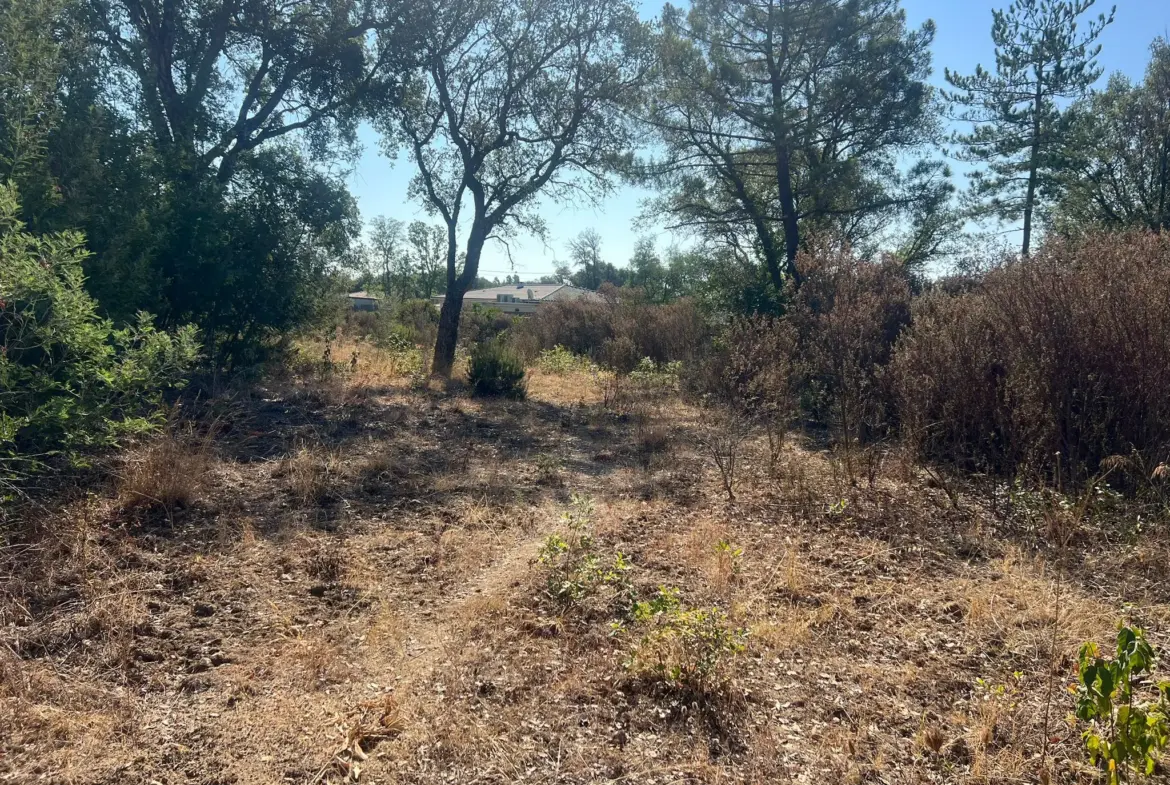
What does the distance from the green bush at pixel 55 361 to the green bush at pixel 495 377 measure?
242 inches

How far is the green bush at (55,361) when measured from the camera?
3289mm

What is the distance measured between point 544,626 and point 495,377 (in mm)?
7321

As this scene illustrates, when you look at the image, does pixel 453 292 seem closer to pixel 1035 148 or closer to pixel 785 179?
pixel 785 179

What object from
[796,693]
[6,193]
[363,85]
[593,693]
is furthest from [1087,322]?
[363,85]

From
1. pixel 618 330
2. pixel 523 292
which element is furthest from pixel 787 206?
pixel 523 292

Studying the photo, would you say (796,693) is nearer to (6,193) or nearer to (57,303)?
(57,303)

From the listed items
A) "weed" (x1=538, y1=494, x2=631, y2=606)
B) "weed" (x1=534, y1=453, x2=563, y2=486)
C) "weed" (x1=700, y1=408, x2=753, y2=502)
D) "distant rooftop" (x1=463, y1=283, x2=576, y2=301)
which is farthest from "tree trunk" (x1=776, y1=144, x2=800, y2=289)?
"distant rooftop" (x1=463, y1=283, x2=576, y2=301)

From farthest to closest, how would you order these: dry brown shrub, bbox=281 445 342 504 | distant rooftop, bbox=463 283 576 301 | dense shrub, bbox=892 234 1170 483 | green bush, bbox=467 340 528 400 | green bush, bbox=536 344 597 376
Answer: distant rooftop, bbox=463 283 576 301 → green bush, bbox=536 344 597 376 → green bush, bbox=467 340 528 400 → dry brown shrub, bbox=281 445 342 504 → dense shrub, bbox=892 234 1170 483

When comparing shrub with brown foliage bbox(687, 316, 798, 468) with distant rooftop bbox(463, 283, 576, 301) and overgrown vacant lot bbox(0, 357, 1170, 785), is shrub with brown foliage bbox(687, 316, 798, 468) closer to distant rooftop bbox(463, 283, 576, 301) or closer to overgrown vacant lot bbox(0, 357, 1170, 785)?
overgrown vacant lot bbox(0, 357, 1170, 785)

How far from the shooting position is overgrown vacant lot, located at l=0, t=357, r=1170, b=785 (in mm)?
2406

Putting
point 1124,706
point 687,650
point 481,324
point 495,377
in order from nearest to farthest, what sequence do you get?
point 1124,706
point 687,650
point 495,377
point 481,324

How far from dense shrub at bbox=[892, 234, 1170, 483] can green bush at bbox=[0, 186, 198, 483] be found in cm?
582

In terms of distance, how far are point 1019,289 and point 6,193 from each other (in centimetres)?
692

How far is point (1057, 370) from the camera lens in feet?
16.5
